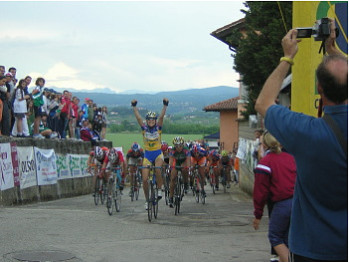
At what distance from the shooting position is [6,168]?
18016 mm

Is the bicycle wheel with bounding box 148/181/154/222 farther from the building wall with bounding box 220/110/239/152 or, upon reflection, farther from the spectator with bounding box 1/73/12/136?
the building wall with bounding box 220/110/239/152

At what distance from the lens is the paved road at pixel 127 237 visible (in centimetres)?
963

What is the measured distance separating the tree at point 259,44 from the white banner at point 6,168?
36.6 ft

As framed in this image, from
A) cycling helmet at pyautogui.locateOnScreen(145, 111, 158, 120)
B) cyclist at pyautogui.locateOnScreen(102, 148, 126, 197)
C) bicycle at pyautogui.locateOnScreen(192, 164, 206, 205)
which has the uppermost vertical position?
cycling helmet at pyautogui.locateOnScreen(145, 111, 158, 120)

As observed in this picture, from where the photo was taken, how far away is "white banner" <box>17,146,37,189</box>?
19.7 metres

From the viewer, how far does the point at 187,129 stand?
50688 mm

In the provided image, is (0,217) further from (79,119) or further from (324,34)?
(79,119)

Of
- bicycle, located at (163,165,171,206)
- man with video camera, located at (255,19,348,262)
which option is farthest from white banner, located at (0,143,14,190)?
man with video camera, located at (255,19,348,262)

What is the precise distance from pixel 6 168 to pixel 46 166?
490 cm

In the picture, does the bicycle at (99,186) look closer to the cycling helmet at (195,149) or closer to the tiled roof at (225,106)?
the cycling helmet at (195,149)

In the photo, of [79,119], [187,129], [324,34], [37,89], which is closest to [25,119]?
[37,89]

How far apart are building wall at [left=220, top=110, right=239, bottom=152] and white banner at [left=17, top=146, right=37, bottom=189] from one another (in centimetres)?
4769

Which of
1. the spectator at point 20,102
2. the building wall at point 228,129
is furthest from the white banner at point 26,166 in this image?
the building wall at point 228,129

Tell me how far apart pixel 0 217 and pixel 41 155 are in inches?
353
